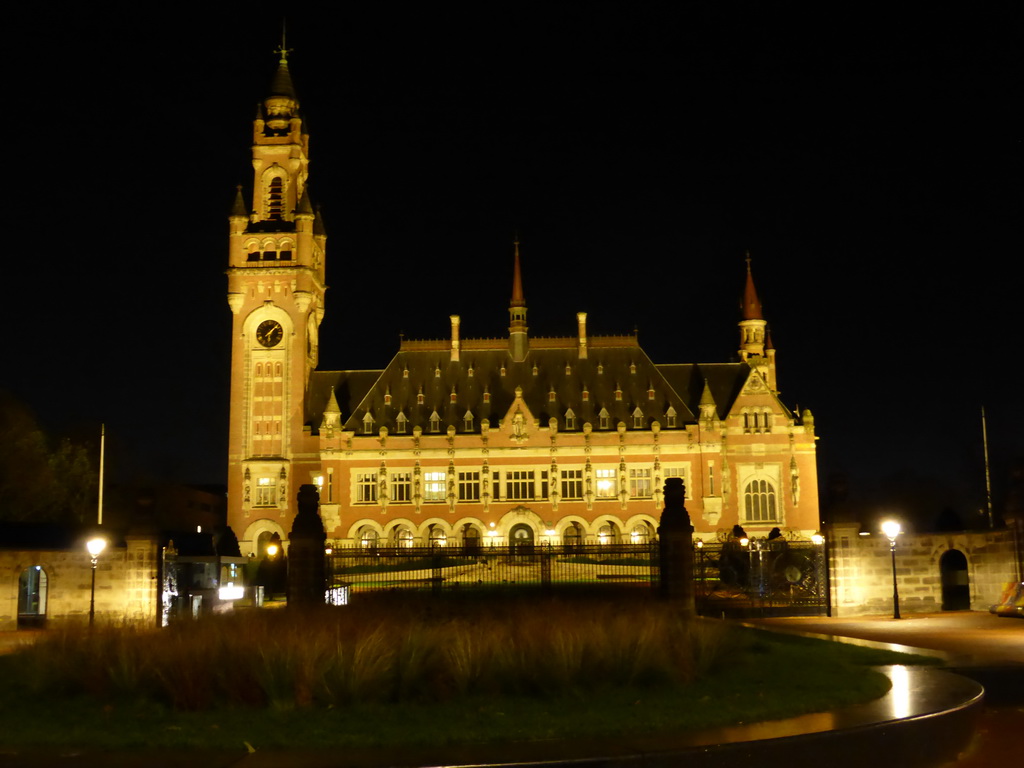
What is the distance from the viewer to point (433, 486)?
234ft

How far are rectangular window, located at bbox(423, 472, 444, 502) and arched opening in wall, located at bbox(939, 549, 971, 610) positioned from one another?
41.6m

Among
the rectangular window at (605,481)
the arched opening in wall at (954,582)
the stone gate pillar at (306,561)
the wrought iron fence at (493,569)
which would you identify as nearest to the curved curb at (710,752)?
the stone gate pillar at (306,561)

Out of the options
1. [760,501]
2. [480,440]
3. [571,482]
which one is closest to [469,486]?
[480,440]

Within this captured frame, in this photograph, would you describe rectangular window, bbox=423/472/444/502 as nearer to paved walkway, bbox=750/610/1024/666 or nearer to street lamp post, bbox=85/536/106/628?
street lamp post, bbox=85/536/106/628

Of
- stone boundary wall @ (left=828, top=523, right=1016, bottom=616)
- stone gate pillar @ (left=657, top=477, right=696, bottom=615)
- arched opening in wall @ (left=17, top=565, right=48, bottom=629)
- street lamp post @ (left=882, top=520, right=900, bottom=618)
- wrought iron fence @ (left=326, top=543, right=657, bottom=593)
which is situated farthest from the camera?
arched opening in wall @ (left=17, top=565, right=48, bottom=629)

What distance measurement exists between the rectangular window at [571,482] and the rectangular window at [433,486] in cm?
794

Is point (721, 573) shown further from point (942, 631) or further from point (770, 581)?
point (942, 631)

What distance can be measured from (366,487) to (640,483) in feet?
58.3

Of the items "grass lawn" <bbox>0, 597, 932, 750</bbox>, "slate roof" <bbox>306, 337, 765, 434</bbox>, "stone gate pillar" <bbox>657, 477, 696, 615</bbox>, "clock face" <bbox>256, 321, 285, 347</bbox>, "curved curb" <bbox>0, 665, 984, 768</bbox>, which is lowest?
"curved curb" <bbox>0, 665, 984, 768</bbox>

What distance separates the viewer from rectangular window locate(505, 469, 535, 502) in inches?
2790

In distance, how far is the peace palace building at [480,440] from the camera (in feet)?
230

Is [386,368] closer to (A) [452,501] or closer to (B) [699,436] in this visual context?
(A) [452,501]

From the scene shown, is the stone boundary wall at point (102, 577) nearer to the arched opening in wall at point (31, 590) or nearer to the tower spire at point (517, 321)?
the arched opening in wall at point (31, 590)

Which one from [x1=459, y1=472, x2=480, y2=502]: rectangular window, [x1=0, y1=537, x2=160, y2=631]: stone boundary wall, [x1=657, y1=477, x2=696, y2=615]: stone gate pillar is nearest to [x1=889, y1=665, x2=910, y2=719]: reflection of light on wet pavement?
[x1=657, y1=477, x2=696, y2=615]: stone gate pillar
